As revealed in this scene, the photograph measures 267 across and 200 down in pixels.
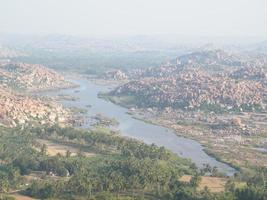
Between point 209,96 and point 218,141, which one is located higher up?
point 209,96

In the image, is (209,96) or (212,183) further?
(209,96)

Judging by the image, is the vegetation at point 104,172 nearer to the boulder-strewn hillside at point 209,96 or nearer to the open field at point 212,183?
the open field at point 212,183

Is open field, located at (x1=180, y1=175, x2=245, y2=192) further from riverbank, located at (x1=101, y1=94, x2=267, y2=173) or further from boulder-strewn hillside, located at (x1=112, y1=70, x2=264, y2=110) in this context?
boulder-strewn hillside, located at (x1=112, y1=70, x2=264, y2=110)

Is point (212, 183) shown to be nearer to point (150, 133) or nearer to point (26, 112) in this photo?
point (150, 133)

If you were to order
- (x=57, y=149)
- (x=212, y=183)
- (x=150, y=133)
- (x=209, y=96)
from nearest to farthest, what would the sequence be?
(x=212, y=183)
(x=57, y=149)
(x=150, y=133)
(x=209, y=96)

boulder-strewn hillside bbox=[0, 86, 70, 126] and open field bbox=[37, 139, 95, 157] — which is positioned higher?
boulder-strewn hillside bbox=[0, 86, 70, 126]

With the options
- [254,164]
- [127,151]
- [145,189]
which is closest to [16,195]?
[145,189]

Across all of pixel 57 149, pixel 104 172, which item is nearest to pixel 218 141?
pixel 57 149

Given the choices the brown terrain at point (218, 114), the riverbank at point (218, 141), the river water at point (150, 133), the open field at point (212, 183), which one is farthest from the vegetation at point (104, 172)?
the brown terrain at point (218, 114)

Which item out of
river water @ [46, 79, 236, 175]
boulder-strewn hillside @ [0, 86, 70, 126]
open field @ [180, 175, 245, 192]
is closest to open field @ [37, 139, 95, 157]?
river water @ [46, 79, 236, 175]
